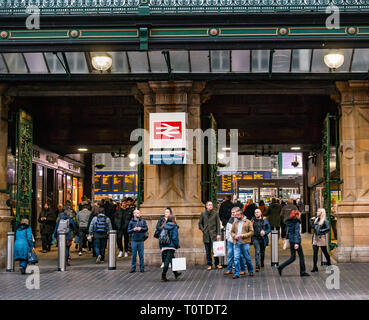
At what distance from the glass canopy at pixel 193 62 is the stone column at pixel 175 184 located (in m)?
0.59

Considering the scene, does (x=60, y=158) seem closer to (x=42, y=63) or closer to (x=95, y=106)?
(x=95, y=106)

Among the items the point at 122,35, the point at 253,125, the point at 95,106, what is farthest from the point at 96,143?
the point at 122,35

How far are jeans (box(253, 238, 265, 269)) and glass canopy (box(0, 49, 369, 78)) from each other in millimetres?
4741

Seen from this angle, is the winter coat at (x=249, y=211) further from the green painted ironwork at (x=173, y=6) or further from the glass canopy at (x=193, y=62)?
the green painted ironwork at (x=173, y=6)

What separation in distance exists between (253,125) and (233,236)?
343 inches

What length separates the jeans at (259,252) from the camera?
51.6 ft

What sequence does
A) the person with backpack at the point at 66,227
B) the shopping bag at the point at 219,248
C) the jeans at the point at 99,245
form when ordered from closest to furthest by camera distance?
1. the shopping bag at the point at 219,248
2. the person with backpack at the point at 66,227
3. the jeans at the point at 99,245

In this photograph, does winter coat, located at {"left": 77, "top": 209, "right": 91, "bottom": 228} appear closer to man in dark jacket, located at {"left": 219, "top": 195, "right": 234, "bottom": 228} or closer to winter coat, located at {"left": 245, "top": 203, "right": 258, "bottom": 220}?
man in dark jacket, located at {"left": 219, "top": 195, "right": 234, "bottom": 228}

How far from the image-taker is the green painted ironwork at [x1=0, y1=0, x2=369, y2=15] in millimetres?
15477

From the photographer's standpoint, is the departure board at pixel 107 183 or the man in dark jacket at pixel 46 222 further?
the departure board at pixel 107 183

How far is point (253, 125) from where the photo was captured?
22.4 meters

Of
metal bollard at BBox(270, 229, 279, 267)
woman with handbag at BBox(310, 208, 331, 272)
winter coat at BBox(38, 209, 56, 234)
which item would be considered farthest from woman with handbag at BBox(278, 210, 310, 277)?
winter coat at BBox(38, 209, 56, 234)

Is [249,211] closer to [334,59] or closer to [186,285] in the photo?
[334,59]

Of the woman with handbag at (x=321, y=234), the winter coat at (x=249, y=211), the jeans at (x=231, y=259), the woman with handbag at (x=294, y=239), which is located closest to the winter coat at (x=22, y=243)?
the jeans at (x=231, y=259)
